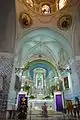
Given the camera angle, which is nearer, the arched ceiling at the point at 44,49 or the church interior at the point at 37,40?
the church interior at the point at 37,40

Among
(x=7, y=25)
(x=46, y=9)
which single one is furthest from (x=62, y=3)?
(x=7, y=25)

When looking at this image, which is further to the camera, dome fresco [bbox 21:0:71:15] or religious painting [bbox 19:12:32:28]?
dome fresco [bbox 21:0:71:15]

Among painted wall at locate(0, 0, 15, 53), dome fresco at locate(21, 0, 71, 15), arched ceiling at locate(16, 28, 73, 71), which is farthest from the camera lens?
arched ceiling at locate(16, 28, 73, 71)

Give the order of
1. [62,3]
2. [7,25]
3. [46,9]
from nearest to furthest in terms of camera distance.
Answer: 1. [7,25]
2. [62,3]
3. [46,9]

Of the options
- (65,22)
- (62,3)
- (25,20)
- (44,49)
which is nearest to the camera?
(25,20)

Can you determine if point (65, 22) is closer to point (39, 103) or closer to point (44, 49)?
point (44, 49)

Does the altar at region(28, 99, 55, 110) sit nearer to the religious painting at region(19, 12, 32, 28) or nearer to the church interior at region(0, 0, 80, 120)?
the church interior at region(0, 0, 80, 120)

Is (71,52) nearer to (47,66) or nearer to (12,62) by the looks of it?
(12,62)

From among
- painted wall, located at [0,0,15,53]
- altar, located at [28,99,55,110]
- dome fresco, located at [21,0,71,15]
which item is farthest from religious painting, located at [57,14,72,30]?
altar, located at [28,99,55,110]

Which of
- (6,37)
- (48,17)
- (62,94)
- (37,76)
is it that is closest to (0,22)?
(6,37)

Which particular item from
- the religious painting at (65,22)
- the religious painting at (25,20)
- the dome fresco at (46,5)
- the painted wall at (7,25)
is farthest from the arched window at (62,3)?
the painted wall at (7,25)

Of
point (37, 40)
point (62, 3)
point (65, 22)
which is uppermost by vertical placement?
point (62, 3)

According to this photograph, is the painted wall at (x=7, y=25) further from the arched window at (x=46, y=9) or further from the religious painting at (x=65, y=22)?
the religious painting at (x=65, y=22)

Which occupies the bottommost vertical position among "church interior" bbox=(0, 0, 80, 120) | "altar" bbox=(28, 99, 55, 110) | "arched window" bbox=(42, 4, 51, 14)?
"altar" bbox=(28, 99, 55, 110)
